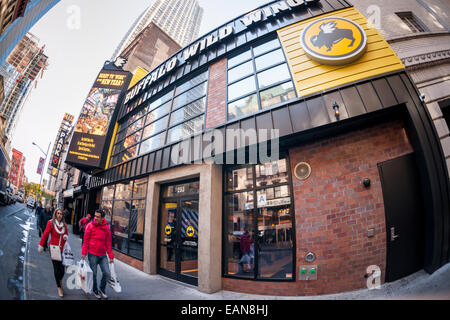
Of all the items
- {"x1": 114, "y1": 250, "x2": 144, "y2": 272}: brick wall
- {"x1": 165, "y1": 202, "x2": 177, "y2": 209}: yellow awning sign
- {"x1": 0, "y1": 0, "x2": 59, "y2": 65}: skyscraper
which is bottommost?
{"x1": 114, "y1": 250, "x2": 144, "y2": 272}: brick wall

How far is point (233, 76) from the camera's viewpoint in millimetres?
6297

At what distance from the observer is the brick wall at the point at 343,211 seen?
148 inches

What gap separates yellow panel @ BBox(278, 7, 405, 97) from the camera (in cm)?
410

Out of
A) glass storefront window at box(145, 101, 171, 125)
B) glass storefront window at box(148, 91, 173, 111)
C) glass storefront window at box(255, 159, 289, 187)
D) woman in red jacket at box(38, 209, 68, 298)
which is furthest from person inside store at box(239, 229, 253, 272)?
glass storefront window at box(148, 91, 173, 111)

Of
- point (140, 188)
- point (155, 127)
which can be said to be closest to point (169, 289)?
point (140, 188)

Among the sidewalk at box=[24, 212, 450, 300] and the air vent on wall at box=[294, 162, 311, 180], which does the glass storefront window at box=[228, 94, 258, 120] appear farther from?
the sidewalk at box=[24, 212, 450, 300]

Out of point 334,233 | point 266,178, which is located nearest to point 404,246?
point 334,233

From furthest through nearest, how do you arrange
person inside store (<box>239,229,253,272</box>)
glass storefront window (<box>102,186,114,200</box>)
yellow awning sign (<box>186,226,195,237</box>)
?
glass storefront window (<box>102,186,114,200</box>) < yellow awning sign (<box>186,226,195,237</box>) < person inside store (<box>239,229,253,272</box>)

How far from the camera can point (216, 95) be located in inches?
248

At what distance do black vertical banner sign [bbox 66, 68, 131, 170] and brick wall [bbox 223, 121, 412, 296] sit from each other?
11172 mm

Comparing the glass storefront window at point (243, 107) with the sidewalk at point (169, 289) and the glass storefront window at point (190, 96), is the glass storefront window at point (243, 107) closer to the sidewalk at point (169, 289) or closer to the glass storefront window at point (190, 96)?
A: the glass storefront window at point (190, 96)

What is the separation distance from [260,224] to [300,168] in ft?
6.22

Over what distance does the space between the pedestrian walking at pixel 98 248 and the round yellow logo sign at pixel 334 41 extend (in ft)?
23.0
